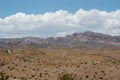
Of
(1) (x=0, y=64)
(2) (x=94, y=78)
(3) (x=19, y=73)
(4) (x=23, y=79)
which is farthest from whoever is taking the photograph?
(1) (x=0, y=64)

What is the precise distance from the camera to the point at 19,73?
5094 centimetres

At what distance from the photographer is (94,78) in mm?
47625

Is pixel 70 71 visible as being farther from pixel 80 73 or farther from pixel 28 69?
pixel 28 69

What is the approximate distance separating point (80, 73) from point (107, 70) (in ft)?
18.3

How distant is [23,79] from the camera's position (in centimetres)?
4425

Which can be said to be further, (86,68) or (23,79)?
(86,68)

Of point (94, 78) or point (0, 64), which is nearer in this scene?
point (94, 78)

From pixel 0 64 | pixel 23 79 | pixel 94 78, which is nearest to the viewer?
pixel 23 79

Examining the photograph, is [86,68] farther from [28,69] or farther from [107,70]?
[28,69]

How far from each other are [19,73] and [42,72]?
4233 mm

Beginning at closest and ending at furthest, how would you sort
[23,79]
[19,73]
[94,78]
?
[23,79] < [94,78] < [19,73]

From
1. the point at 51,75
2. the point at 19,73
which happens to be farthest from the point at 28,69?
the point at 51,75

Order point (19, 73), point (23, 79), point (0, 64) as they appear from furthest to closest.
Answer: point (0, 64), point (19, 73), point (23, 79)

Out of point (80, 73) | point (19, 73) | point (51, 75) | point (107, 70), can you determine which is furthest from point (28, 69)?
point (107, 70)
